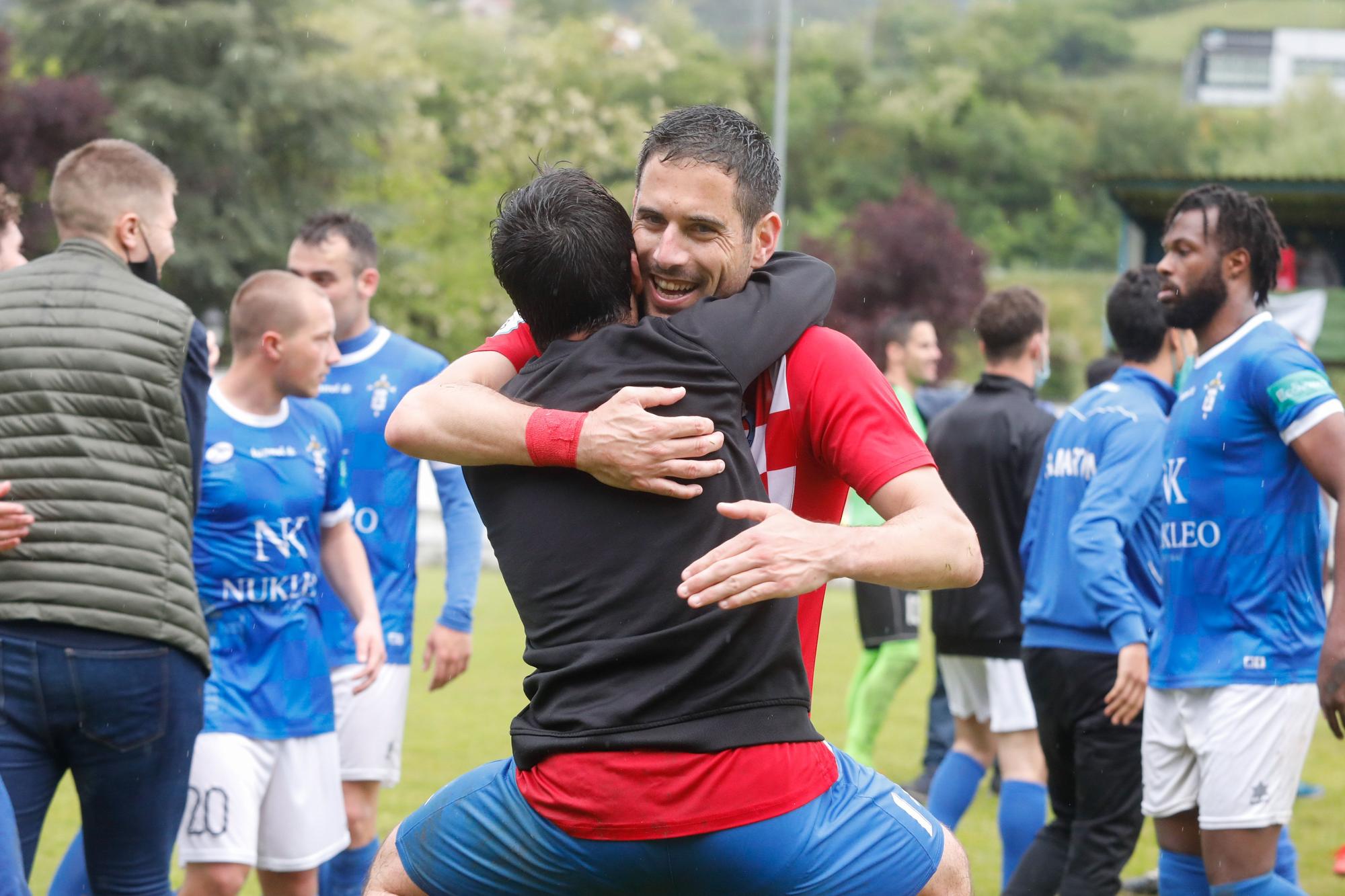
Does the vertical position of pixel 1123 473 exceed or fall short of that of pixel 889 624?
it exceeds it

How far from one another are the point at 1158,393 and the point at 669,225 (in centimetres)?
349

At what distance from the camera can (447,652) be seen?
5.78 meters

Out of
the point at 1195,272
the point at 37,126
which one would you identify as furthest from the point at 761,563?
the point at 37,126

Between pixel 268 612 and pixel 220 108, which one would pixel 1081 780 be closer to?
pixel 268 612

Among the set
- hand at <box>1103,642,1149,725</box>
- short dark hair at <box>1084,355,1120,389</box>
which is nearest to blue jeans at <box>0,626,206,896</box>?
hand at <box>1103,642,1149,725</box>

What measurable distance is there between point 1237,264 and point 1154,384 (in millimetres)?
993

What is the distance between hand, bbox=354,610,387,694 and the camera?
5184 millimetres

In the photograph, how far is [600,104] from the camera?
59500 mm

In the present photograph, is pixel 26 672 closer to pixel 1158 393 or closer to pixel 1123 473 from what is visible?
pixel 1123 473

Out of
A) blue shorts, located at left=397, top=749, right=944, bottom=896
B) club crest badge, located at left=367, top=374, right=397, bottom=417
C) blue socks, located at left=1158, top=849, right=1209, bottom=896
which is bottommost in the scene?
blue socks, located at left=1158, top=849, right=1209, bottom=896

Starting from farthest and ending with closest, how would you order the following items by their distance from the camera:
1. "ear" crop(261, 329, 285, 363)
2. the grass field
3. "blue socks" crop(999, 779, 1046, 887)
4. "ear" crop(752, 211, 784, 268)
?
the grass field, "blue socks" crop(999, 779, 1046, 887), "ear" crop(261, 329, 285, 363), "ear" crop(752, 211, 784, 268)

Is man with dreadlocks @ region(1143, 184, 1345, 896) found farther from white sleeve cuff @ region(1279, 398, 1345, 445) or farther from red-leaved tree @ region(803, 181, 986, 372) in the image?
red-leaved tree @ region(803, 181, 986, 372)

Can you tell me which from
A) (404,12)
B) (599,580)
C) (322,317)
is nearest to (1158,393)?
(322,317)

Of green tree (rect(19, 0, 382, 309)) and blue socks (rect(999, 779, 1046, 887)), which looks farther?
green tree (rect(19, 0, 382, 309))
